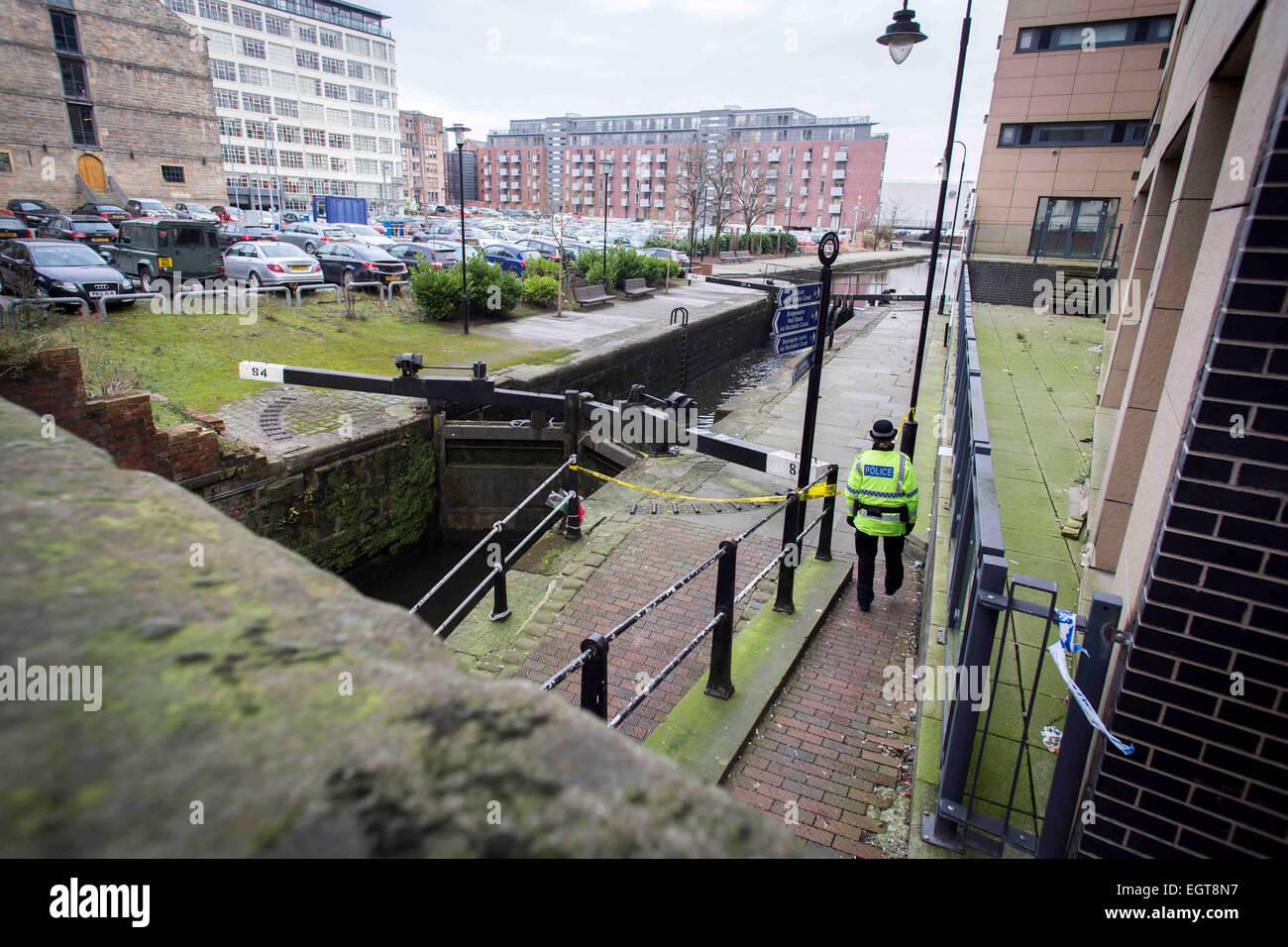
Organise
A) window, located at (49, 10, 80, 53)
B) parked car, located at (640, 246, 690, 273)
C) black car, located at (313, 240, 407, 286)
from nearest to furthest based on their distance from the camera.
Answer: black car, located at (313, 240, 407, 286), parked car, located at (640, 246, 690, 273), window, located at (49, 10, 80, 53)

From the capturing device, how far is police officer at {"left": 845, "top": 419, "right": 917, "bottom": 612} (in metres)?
6.41

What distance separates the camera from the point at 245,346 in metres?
15.1

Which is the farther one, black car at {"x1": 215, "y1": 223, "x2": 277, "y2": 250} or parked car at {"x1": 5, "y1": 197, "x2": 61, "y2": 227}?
parked car at {"x1": 5, "y1": 197, "x2": 61, "y2": 227}

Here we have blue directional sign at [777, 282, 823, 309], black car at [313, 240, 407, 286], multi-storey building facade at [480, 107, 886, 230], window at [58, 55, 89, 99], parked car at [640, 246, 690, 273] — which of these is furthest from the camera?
multi-storey building facade at [480, 107, 886, 230]

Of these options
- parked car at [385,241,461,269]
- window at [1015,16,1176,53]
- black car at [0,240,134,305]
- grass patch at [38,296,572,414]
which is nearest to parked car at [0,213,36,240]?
parked car at [385,241,461,269]

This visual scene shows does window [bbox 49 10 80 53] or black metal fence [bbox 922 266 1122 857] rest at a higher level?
window [bbox 49 10 80 53]

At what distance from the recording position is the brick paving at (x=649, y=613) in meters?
6.05

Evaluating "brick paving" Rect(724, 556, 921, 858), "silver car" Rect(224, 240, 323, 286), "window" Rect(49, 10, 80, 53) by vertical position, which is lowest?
"brick paving" Rect(724, 556, 921, 858)

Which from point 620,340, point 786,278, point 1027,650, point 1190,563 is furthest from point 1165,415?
point 786,278

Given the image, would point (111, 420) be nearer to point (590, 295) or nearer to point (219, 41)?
point (590, 295)

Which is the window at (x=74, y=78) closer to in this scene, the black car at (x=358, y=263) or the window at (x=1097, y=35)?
the black car at (x=358, y=263)

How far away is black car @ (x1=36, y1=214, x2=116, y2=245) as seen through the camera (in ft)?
87.1

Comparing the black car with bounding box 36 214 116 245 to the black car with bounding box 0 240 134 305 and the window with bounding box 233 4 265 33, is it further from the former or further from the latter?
the window with bounding box 233 4 265 33

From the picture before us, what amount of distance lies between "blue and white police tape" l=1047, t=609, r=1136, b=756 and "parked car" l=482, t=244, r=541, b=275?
26.9m
